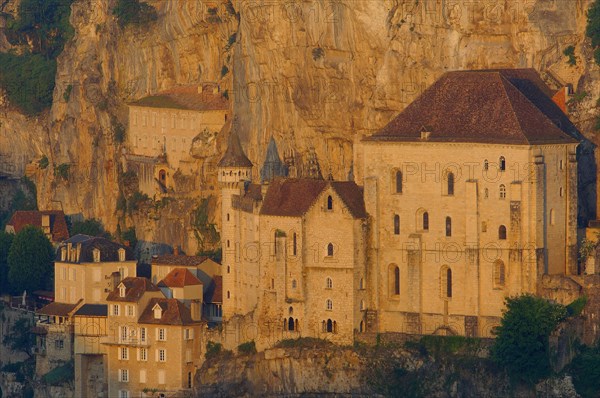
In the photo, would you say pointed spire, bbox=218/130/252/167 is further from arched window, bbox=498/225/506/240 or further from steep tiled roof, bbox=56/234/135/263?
arched window, bbox=498/225/506/240

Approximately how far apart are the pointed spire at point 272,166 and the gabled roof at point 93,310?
1075cm

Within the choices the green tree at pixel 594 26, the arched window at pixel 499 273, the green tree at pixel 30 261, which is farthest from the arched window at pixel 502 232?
the green tree at pixel 30 261

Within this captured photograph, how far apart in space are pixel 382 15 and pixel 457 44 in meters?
4.11

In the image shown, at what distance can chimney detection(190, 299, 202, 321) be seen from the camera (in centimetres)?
14262

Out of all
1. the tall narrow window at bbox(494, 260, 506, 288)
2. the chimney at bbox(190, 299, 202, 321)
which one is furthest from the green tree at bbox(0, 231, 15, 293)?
the tall narrow window at bbox(494, 260, 506, 288)

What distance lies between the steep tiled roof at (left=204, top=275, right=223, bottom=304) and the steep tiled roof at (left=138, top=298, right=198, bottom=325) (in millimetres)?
2135

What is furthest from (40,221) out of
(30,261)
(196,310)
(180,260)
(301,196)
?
(301,196)

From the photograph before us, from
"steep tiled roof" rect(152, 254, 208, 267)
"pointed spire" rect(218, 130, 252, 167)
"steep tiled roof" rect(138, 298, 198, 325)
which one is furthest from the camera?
"steep tiled roof" rect(152, 254, 208, 267)

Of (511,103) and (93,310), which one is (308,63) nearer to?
(511,103)

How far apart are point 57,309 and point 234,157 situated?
14616 millimetres

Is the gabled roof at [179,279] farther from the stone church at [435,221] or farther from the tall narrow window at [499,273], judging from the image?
the tall narrow window at [499,273]

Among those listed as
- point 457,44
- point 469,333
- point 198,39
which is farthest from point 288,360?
point 198,39

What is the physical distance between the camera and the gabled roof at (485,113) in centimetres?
13150

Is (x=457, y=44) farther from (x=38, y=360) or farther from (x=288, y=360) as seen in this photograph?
(x=38, y=360)
